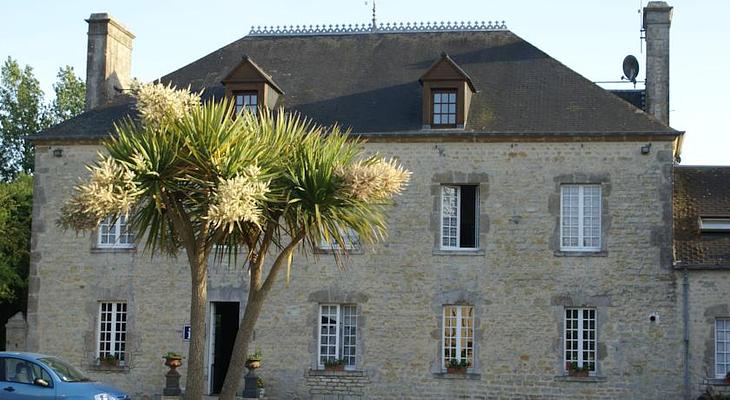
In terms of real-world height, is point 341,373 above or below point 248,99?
below

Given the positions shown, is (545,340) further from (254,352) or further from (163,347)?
(163,347)

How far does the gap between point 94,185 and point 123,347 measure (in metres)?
10.3

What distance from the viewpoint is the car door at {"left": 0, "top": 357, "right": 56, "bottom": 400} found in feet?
54.4

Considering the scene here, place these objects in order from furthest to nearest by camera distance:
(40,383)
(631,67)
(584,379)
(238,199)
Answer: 1. (631,67)
2. (584,379)
3. (40,383)
4. (238,199)

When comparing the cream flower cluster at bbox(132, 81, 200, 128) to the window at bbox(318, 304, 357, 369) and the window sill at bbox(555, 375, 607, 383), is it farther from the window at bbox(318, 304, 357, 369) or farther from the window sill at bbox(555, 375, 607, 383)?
the window sill at bbox(555, 375, 607, 383)

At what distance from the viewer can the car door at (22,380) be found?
653 inches

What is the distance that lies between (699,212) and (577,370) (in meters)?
4.40

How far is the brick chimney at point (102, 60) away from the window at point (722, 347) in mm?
14441

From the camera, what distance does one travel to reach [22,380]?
55.3ft

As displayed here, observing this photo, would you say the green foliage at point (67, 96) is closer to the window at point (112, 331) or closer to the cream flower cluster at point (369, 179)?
the window at point (112, 331)

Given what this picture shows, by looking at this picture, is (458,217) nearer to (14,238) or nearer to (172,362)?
(172,362)

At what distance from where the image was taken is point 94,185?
1383 centimetres

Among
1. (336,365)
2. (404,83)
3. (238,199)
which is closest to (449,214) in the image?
(404,83)

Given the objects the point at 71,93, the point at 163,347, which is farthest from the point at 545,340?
the point at 71,93
